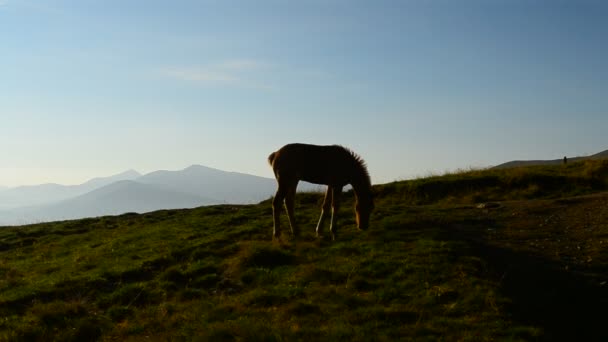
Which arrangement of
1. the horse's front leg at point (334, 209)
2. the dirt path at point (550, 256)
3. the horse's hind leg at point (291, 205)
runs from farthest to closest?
the horse's hind leg at point (291, 205)
the horse's front leg at point (334, 209)
the dirt path at point (550, 256)

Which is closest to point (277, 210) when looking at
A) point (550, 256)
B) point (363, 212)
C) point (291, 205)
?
point (291, 205)

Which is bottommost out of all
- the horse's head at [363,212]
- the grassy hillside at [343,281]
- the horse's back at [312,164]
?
the grassy hillside at [343,281]

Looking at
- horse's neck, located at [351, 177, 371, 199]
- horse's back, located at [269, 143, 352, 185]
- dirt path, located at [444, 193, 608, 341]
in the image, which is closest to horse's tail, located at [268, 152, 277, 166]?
horse's back, located at [269, 143, 352, 185]

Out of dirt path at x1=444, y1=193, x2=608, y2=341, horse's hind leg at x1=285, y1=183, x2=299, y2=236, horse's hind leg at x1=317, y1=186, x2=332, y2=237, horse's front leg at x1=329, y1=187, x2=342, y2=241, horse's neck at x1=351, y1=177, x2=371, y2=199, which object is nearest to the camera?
dirt path at x1=444, y1=193, x2=608, y2=341

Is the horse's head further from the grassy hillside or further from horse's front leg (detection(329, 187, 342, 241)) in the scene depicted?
horse's front leg (detection(329, 187, 342, 241))

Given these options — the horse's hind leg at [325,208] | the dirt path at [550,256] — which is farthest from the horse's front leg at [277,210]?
the dirt path at [550,256]

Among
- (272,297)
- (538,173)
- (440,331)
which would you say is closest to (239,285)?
(272,297)

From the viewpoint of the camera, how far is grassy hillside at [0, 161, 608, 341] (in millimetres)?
9852

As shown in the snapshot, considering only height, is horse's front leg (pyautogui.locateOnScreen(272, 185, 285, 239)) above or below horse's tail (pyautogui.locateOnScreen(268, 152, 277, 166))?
below

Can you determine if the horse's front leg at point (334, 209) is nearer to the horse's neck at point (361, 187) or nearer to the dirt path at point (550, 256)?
the horse's neck at point (361, 187)

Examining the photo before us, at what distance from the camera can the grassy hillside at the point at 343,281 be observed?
32.3 ft

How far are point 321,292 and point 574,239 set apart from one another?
7.84 meters

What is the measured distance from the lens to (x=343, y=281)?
12562mm

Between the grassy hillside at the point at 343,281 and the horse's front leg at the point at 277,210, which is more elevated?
the horse's front leg at the point at 277,210
